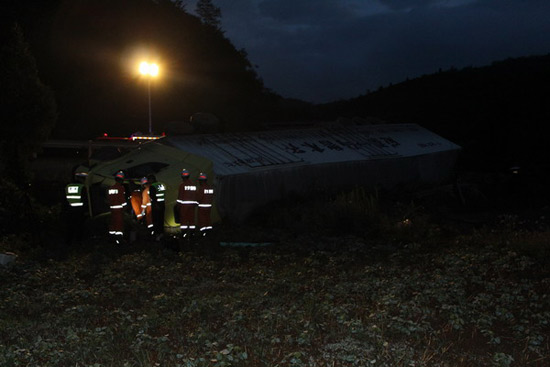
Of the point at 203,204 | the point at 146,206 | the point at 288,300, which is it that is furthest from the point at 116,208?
the point at 288,300

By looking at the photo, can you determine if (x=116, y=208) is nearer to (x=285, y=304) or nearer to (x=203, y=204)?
(x=203, y=204)

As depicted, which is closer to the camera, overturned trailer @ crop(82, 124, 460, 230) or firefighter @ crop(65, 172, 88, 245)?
firefighter @ crop(65, 172, 88, 245)

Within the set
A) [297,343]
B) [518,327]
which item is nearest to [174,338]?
[297,343]

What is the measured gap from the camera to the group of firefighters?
13250 millimetres

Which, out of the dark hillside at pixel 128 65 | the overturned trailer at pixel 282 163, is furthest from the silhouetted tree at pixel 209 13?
the overturned trailer at pixel 282 163

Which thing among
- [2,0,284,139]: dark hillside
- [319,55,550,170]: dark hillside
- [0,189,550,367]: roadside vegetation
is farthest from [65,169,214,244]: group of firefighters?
[2,0,284,139]: dark hillside

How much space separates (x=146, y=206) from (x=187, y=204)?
3.56 ft

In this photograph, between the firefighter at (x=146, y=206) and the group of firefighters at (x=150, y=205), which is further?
the firefighter at (x=146, y=206)

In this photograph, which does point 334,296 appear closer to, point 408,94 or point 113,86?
point 113,86

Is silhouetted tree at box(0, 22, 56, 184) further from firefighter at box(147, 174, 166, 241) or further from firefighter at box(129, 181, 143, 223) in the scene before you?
firefighter at box(147, 174, 166, 241)

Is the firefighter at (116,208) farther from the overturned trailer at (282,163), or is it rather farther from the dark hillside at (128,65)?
the dark hillside at (128,65)

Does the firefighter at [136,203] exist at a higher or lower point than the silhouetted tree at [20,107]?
lower

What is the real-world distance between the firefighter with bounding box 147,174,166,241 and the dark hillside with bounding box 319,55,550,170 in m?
23.3

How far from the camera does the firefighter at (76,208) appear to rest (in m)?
13.7
